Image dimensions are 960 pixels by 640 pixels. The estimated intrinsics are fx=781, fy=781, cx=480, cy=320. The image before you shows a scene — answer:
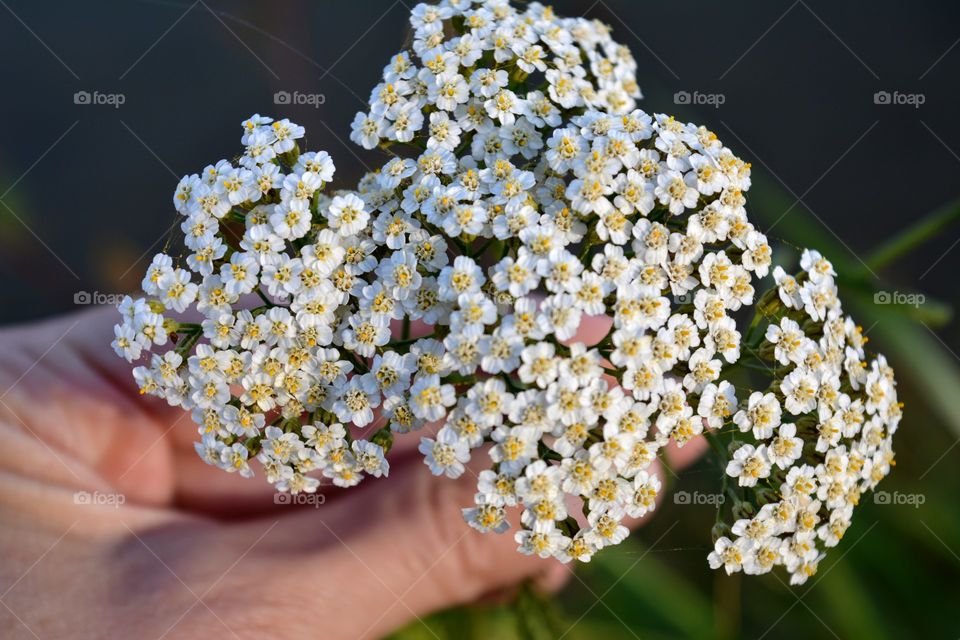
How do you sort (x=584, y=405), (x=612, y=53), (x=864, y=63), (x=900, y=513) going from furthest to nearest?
(x=864, y=63)
(x=900, y=513)
(x=612, y=53)
(x=584, y=405)

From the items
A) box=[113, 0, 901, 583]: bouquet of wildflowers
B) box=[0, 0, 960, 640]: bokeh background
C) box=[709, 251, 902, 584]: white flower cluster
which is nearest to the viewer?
box=[113, 0, 901, 583]: bouquet of wildflowers

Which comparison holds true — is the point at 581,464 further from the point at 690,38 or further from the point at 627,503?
the point at 690,38

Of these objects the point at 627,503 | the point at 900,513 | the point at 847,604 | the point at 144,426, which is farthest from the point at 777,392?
the point at 144,426

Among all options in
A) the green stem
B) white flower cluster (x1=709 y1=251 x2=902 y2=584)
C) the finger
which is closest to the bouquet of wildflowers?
white flower cluster (x1=709 y1=251 x2=902 y2=584)

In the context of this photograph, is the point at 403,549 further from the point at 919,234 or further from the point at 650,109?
the point at 650,109

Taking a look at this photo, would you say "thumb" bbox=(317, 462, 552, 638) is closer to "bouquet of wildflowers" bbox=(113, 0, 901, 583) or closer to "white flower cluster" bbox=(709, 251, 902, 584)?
"bouquet of wildflowers" bbox=(113, 0, 901, 583)

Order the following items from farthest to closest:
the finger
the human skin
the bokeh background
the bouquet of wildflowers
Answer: the bokeh background → the finger → the human skin → the bouquet of wildflowers
